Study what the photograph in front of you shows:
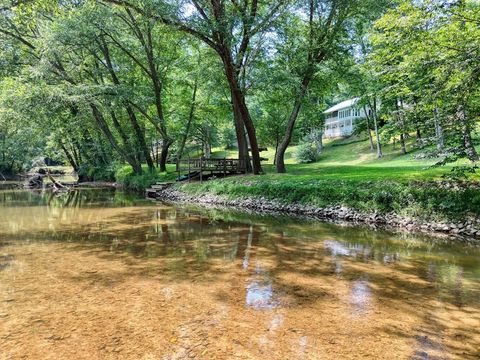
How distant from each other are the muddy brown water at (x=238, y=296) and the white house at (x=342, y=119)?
4358 cm

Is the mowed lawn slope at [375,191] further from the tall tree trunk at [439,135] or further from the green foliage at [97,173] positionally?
the green foliage at [97,173]

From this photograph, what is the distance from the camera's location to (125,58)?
2600cm

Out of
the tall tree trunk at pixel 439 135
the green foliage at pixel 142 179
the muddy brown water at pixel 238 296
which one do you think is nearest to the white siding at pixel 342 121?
the green foliage at pixel 142 179

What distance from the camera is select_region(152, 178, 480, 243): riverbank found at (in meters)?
10.6

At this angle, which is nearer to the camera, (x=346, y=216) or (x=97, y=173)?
(x=346, y=216)

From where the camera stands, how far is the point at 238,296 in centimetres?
575

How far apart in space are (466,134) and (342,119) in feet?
155

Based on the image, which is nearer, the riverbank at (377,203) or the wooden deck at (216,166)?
the riverbank at (377,203)

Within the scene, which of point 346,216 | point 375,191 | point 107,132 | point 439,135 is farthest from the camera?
point 107,132

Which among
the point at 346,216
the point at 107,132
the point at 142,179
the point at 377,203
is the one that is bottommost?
the point at 346,216

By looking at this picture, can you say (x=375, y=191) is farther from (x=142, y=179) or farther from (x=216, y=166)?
(x=142, y=179)

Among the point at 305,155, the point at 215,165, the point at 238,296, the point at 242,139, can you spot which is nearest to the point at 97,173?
the point at 215,165

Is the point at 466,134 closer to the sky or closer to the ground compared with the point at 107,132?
closer to the ground

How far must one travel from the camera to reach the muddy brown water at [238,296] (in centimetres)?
418
